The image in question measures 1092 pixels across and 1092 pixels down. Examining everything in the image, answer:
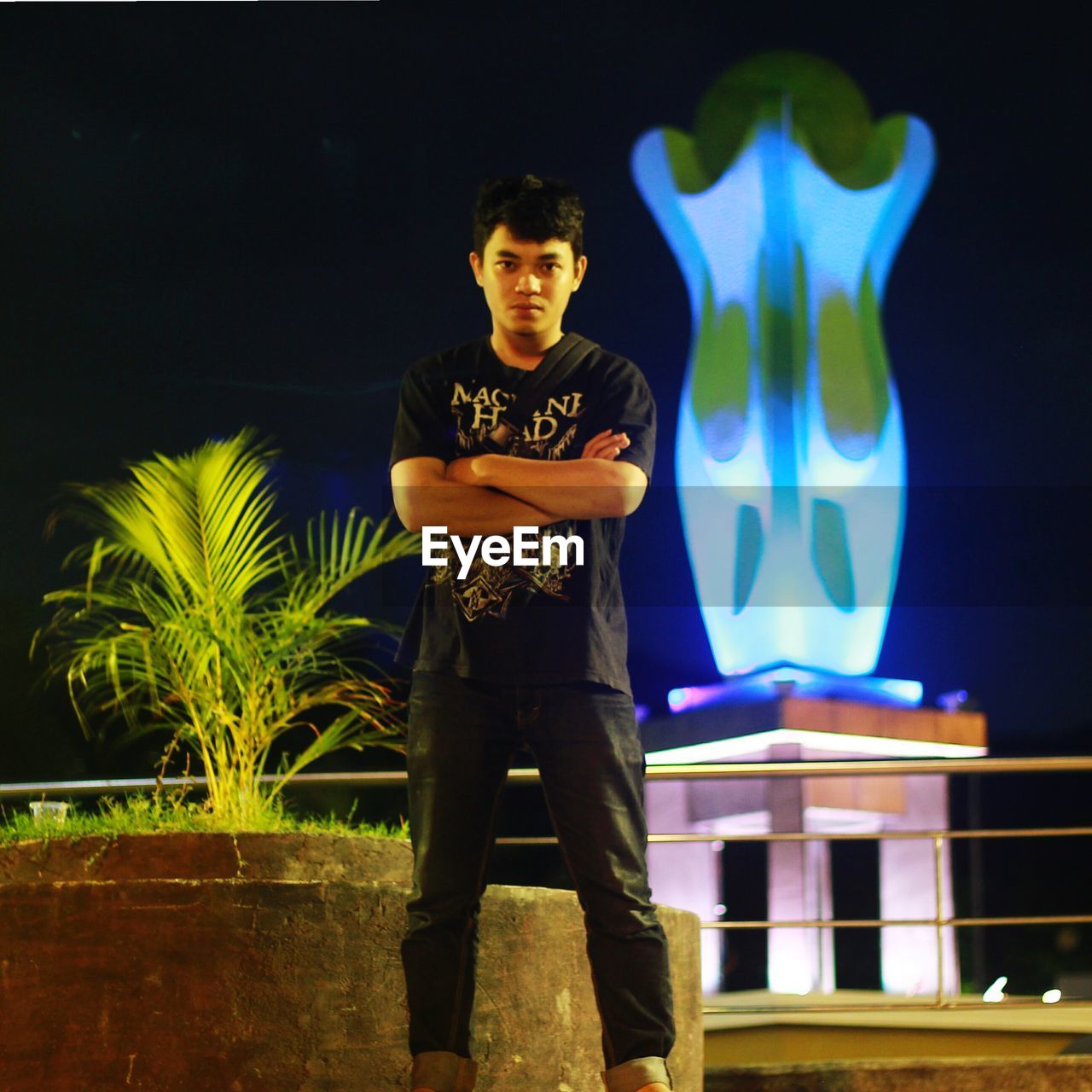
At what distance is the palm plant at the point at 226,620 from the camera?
2.87 meters

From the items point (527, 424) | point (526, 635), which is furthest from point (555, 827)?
point (527, 424)

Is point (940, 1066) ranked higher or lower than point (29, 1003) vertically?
lower

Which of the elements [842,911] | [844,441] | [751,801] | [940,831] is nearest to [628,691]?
[940,831]

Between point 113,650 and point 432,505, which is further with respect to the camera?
point 113,650

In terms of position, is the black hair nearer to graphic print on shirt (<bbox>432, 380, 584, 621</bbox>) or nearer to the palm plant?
graphic print on shirt (<bbox>432, 380, 584, 621</bbox>)

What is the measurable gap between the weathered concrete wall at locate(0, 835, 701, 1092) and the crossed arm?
60cm

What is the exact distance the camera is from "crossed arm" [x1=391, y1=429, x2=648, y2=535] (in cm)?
230

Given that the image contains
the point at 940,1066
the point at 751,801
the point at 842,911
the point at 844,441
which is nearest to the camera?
the point at 940,1066

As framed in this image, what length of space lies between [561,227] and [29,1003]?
148 centimetres

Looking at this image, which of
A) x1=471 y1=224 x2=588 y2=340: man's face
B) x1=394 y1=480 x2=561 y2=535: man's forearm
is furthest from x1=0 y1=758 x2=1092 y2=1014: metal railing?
x1=471 y1=224 x2=588 y2=340: man's face

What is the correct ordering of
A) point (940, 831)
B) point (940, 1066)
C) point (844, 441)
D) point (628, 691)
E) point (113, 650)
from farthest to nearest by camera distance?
point (844, 441) < point (940, 831) < point (940, 1066) < point (113, 650) < point (628, 691)

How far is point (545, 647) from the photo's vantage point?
7.39 feet

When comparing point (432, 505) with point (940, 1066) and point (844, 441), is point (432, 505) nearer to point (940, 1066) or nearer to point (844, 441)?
point (940, 1066)

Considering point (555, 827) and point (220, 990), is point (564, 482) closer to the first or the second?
point (555, 827)
